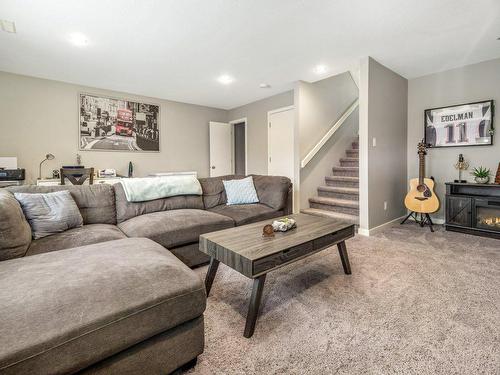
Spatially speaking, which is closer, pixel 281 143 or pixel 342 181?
pixel 342 181

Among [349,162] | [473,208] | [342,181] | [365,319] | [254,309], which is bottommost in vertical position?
[365,319]

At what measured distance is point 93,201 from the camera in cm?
→ 253

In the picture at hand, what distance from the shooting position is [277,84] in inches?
177

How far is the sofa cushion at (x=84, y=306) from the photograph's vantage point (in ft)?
2.77

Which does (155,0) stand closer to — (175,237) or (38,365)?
(175,237)

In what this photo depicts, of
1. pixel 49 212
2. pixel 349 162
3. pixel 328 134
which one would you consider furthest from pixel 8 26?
pixel 349 162

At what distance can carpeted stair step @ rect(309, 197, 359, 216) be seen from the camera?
12.7 ft

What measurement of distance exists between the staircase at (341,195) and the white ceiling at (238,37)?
Answer: 1.69m

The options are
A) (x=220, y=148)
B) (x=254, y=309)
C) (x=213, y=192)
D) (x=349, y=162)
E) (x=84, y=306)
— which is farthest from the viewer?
(x=220, y=148)

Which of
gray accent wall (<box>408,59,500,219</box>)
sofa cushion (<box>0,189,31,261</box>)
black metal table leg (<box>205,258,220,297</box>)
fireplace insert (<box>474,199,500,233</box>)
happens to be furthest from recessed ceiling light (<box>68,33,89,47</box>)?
fireplace insert (<box>474,199,500,233</box>)

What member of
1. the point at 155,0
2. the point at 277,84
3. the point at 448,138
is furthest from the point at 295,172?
the point at 155,0

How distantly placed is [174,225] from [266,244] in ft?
3.43

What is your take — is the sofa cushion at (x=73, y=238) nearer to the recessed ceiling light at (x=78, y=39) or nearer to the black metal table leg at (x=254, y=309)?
the black metal table leg at (x=254, y=309)

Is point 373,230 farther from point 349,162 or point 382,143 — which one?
point 349,162
